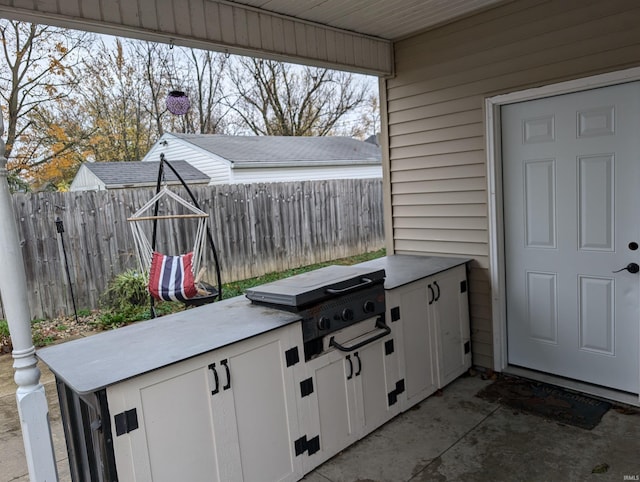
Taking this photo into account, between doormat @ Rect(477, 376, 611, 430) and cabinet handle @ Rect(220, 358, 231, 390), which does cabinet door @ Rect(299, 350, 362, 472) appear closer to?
cabinet handle @ Rect(220, 358, 231, 390)

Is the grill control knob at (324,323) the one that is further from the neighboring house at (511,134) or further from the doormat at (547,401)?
the neighboring house at (511,134)

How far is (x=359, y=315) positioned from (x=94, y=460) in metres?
1.45

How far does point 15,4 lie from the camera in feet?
6.84

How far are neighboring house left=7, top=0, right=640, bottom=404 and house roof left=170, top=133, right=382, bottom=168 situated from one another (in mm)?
6821

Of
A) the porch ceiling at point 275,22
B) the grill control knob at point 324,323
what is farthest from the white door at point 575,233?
the grill control knob at point 324,323

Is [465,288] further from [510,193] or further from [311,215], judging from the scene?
[311,215]

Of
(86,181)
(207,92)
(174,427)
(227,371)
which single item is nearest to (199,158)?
(86,181)

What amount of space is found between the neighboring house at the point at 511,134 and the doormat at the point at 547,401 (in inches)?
4.8

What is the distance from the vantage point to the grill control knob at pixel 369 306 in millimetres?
2684

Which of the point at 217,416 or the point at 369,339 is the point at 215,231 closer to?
the point at 369,339

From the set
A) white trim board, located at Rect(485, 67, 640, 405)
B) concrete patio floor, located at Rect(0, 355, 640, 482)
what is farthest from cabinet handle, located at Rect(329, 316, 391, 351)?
white trim board, located at Rect(485, 67, 640, 405)

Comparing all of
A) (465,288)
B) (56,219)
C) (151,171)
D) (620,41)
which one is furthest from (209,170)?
(620,41)

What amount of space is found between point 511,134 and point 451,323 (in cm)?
145

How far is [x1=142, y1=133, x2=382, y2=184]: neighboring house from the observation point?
10.4 meters
